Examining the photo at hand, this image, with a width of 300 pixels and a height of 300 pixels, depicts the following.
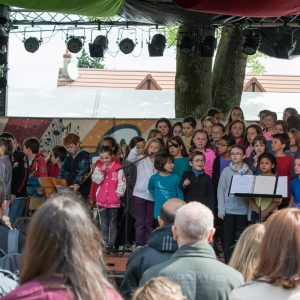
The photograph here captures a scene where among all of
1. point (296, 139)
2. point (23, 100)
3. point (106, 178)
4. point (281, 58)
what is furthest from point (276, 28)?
point (23, 100)

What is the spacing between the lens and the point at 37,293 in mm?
2545

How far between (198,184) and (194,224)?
20.2 feet

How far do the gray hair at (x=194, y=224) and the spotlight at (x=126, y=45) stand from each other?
12825mm

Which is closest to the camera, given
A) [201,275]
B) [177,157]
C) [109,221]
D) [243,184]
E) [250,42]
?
[201,275]

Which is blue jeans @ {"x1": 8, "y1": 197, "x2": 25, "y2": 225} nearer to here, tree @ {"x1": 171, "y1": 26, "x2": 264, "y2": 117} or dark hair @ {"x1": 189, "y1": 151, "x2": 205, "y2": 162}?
dark hair @ {"x1": 189, "y1": 151, "x2": 205, "y2": 162}

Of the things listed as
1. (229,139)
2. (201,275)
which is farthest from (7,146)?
(201,275)

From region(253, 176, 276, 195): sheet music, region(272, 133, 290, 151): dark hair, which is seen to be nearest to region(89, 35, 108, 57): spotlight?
region(272, 133, 290, 151): dark hair

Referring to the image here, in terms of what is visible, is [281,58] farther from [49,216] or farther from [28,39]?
[49,216]

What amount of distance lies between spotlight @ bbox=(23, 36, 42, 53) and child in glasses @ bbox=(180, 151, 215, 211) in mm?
7824

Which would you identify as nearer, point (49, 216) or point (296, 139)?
point (49, 216)

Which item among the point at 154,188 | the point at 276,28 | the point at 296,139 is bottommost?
the point at 154,188

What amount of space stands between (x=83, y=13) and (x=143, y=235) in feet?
10.1

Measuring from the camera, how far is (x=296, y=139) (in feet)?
35.6

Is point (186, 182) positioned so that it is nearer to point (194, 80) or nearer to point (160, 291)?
point (194, 80)
